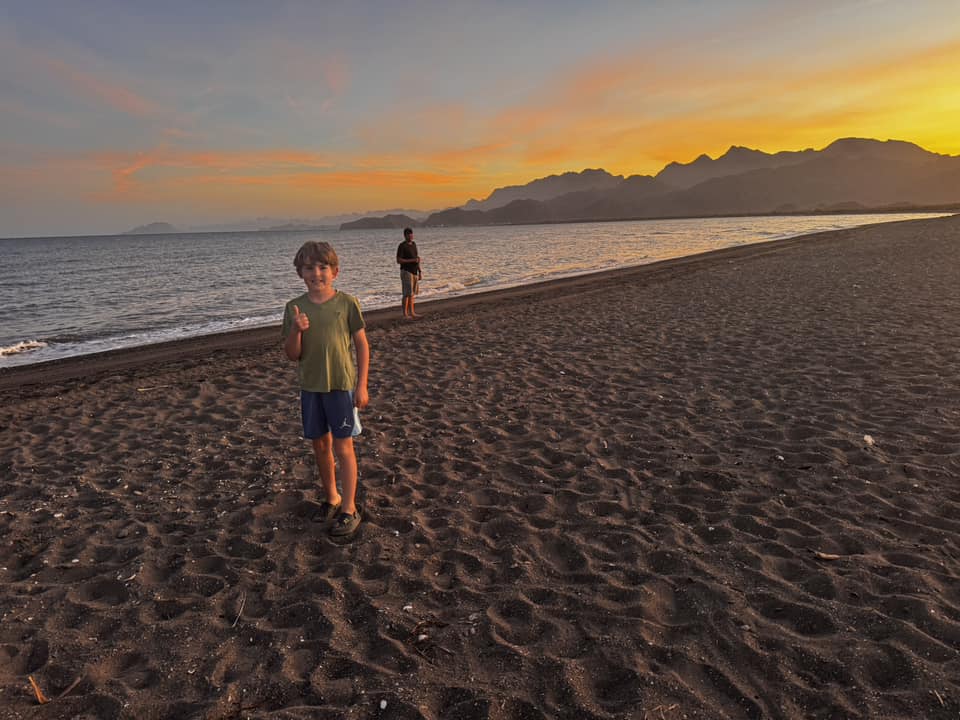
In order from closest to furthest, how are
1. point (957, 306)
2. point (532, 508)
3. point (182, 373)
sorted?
point (532, 508), point (182, 373), point (957, 306)

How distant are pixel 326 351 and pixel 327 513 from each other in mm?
1586

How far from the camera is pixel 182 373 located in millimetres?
10664

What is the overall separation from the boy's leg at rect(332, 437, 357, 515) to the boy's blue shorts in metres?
0.09

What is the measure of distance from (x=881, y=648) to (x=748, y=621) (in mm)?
671

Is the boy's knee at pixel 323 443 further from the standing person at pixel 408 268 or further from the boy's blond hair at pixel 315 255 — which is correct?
the standing person at pixel 408 268

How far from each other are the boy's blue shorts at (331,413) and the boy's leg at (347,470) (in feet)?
0.31

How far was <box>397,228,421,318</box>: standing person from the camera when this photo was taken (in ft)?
49.7

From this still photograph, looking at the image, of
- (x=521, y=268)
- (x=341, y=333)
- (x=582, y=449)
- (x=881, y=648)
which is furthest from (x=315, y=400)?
(x=521, y=268)

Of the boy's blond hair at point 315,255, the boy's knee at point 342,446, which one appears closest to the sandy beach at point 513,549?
the boy's knee at point 342,446

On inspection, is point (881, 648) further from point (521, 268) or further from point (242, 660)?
point (521, 268)

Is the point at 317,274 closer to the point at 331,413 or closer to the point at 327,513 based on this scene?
the point at 331,413

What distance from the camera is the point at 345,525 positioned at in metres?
4.46

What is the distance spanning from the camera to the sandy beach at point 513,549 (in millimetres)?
2896

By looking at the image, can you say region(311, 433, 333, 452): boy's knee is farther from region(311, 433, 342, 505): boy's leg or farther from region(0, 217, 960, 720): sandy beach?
region(0, 217, 960, 720): sandy beach
